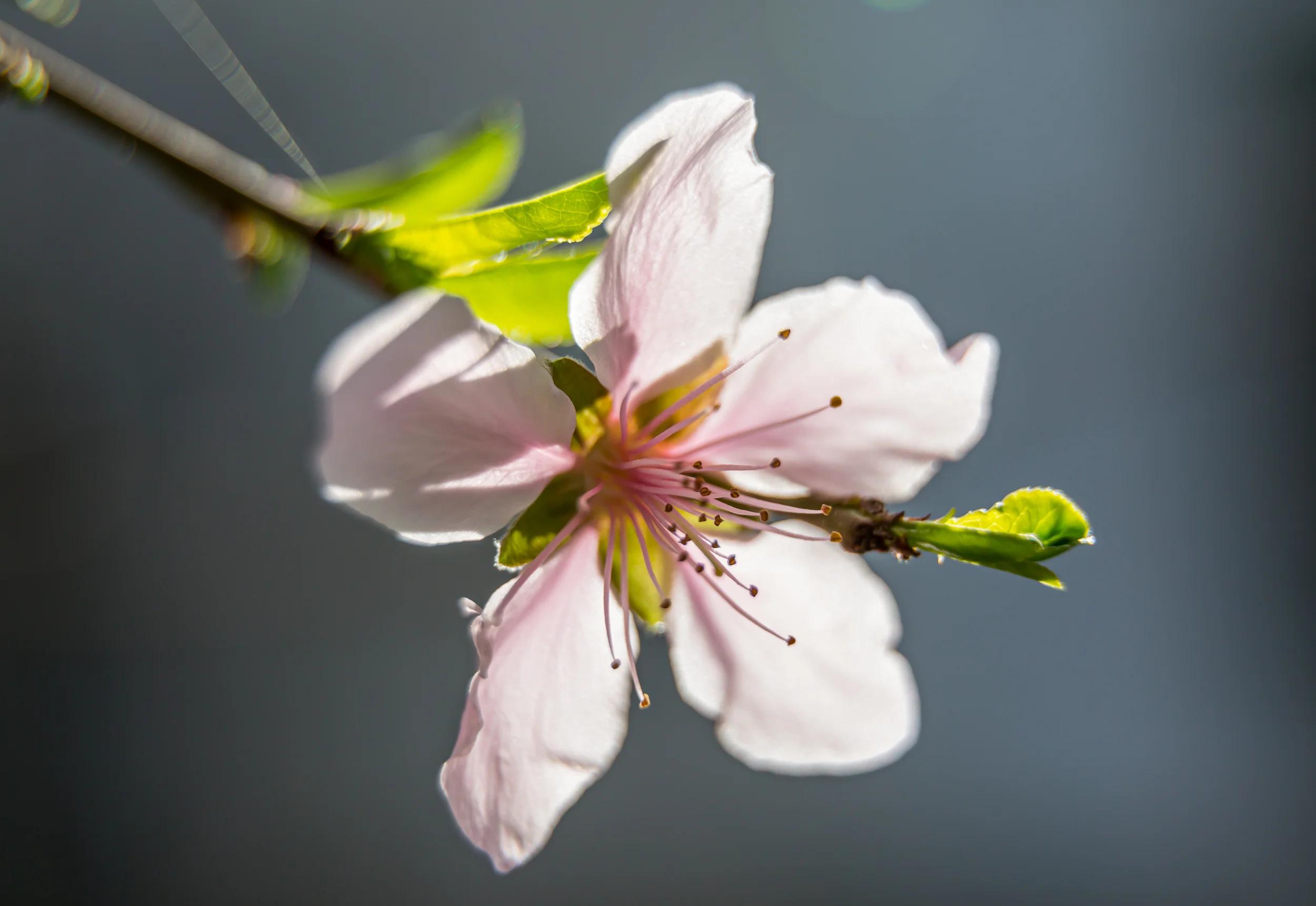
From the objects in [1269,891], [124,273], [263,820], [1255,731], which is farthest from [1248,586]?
[124,273]

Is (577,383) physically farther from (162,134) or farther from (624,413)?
(162,134)

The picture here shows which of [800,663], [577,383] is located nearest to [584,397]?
[577,383]

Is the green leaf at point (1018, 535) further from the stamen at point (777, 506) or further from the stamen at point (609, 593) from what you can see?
the stamen at point (609, 593)

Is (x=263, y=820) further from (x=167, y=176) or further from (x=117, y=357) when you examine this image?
(x=167, y=176)

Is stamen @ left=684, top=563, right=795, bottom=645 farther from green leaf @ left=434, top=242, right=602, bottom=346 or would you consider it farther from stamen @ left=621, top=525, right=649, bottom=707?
green leaf @ left=434, top=242, right=602, bottom=346

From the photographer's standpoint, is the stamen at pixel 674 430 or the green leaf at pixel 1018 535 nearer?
the green leaf at pixel 1018 535

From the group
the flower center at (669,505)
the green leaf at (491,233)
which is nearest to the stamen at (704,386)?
the flower center at (669,505)
